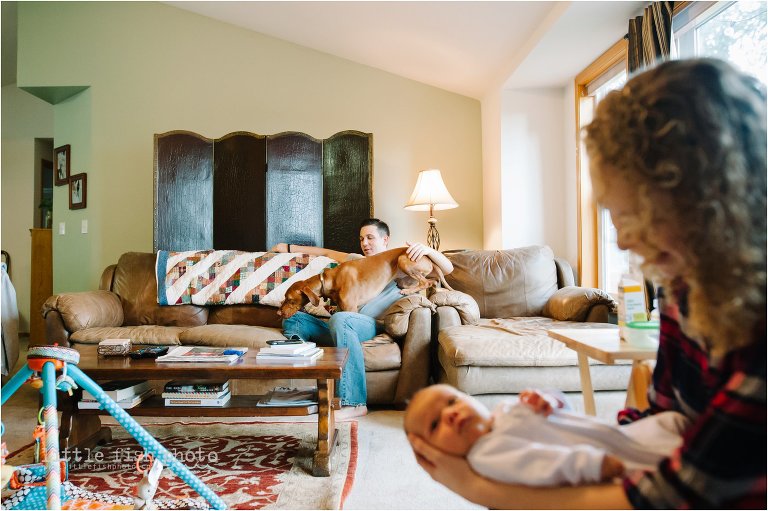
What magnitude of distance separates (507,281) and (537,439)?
9.94 ft

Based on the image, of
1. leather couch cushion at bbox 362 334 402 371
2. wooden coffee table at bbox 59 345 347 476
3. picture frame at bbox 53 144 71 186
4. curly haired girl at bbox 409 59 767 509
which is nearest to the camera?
curly haired girl at bbox 409 59 767 509

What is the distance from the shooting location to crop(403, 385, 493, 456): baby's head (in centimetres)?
64

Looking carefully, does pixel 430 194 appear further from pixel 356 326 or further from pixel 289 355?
pixel 289 355

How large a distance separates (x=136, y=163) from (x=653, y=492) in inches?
196

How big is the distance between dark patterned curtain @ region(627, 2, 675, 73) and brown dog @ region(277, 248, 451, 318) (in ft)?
5.45

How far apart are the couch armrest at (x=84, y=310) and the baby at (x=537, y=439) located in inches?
119

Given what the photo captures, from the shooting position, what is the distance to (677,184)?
1.68 feet

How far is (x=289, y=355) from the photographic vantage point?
2.07 m

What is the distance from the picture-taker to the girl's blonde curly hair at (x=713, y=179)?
501mm

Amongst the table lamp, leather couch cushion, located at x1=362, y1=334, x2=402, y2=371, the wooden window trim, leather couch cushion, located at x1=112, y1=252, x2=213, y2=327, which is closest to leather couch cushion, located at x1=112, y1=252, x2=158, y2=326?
leather couch cushion, located at x1=112, y1=252, x2=213, y2=327

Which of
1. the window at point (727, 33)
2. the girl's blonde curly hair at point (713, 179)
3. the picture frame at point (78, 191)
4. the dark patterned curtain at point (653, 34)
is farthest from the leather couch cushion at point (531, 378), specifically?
the picture frame at point (78, 191)

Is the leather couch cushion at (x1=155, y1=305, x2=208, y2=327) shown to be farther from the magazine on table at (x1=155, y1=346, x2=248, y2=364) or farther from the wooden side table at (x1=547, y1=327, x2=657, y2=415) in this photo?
the wooden side table at (x1=547, y1=327, x2=657, y2=415)

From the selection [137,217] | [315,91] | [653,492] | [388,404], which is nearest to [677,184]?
[653,492]

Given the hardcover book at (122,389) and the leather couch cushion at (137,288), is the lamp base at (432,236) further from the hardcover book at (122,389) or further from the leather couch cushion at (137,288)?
the hardcover book at (122,389)
